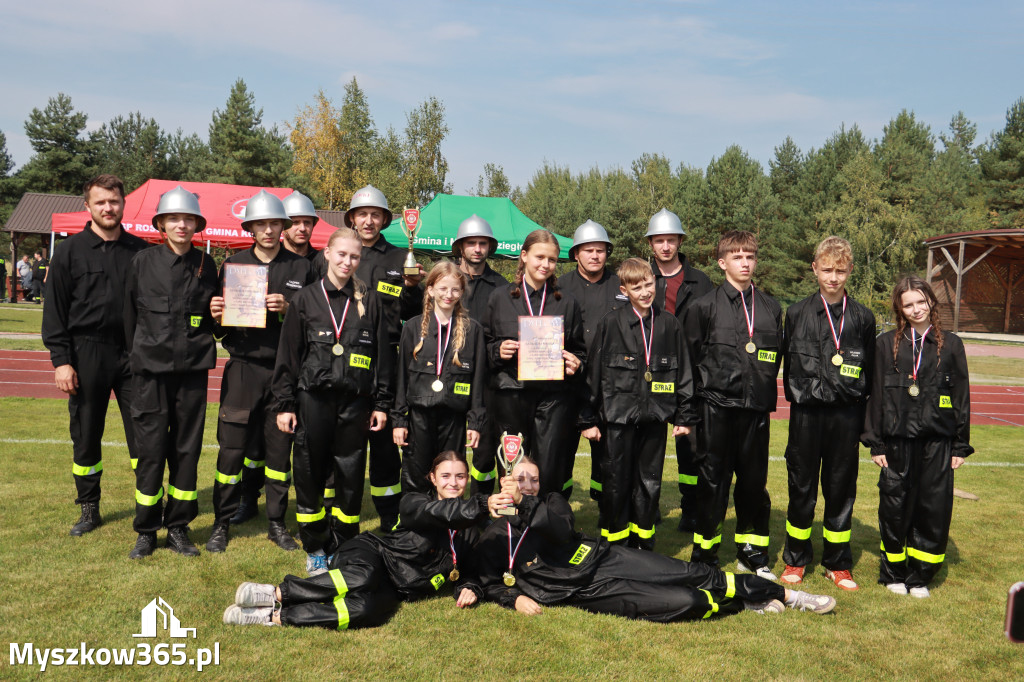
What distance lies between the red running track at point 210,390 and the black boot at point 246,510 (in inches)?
233

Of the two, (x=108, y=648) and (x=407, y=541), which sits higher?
(x=407, y=541)

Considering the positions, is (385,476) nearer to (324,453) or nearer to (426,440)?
(324,453)

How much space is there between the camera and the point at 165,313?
5332 millimetres

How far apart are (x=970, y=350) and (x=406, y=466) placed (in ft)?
101

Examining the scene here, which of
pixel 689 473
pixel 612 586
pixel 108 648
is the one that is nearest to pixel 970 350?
pixel 689 473

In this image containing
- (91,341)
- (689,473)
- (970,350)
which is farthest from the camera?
(970,350)

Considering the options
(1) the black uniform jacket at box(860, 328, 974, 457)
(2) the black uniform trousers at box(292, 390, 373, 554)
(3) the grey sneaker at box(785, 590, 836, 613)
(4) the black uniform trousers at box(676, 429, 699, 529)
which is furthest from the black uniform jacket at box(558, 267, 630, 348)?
(3) the grey sneaker at box(785, 590, 836, 613)

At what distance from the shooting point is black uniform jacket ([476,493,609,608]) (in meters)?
4.62

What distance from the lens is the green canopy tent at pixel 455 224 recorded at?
2258cm

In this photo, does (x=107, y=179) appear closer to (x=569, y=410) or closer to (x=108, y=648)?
(x=108, y=648)

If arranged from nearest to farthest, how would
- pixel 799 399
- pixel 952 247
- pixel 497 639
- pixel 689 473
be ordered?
pixel 497 639, pixel 799 399, pixel 689 473, pixel 952 247

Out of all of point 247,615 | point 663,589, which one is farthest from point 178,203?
point 663,589

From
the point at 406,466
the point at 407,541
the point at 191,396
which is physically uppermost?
the point at 191,396

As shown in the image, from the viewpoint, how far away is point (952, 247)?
41.8 meters
